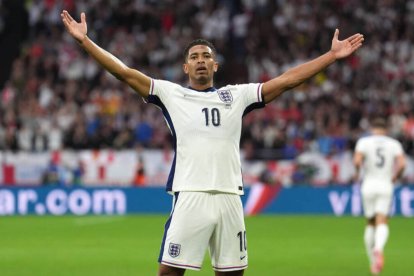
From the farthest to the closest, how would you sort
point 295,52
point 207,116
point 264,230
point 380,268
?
1. point 295,52
2. point 264,230
3. point 380,268
4. point 207,116

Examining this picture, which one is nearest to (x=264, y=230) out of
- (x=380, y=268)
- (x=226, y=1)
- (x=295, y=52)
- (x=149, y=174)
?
(x=149, y=174)

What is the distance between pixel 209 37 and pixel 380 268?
16.7m

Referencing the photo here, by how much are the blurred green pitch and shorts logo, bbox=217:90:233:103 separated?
16.5 ft

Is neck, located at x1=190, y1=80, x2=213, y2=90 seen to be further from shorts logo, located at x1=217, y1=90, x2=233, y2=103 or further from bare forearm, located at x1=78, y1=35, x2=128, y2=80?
bare forearm, located at x1=78, y1=35, x2=128, y2=80

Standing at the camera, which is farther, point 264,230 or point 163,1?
point 163,1

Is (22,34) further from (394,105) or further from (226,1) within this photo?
(394,105)

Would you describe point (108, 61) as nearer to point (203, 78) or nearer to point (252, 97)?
point (203, 78)

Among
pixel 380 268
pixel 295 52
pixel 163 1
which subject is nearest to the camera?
pixel 380 268

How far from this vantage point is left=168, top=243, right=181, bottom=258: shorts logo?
696 cm

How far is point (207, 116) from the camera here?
703 cm

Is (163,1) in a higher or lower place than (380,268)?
higher

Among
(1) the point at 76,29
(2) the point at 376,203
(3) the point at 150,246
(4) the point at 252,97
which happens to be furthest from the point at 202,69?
(3) the point at 150,246

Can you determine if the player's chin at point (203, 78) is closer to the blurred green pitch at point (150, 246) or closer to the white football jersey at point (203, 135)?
the white football jersey at point (203, 135)

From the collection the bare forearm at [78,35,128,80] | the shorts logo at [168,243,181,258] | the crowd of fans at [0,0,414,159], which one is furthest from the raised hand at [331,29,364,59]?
the crowd of fans at [0,0,414,159]
